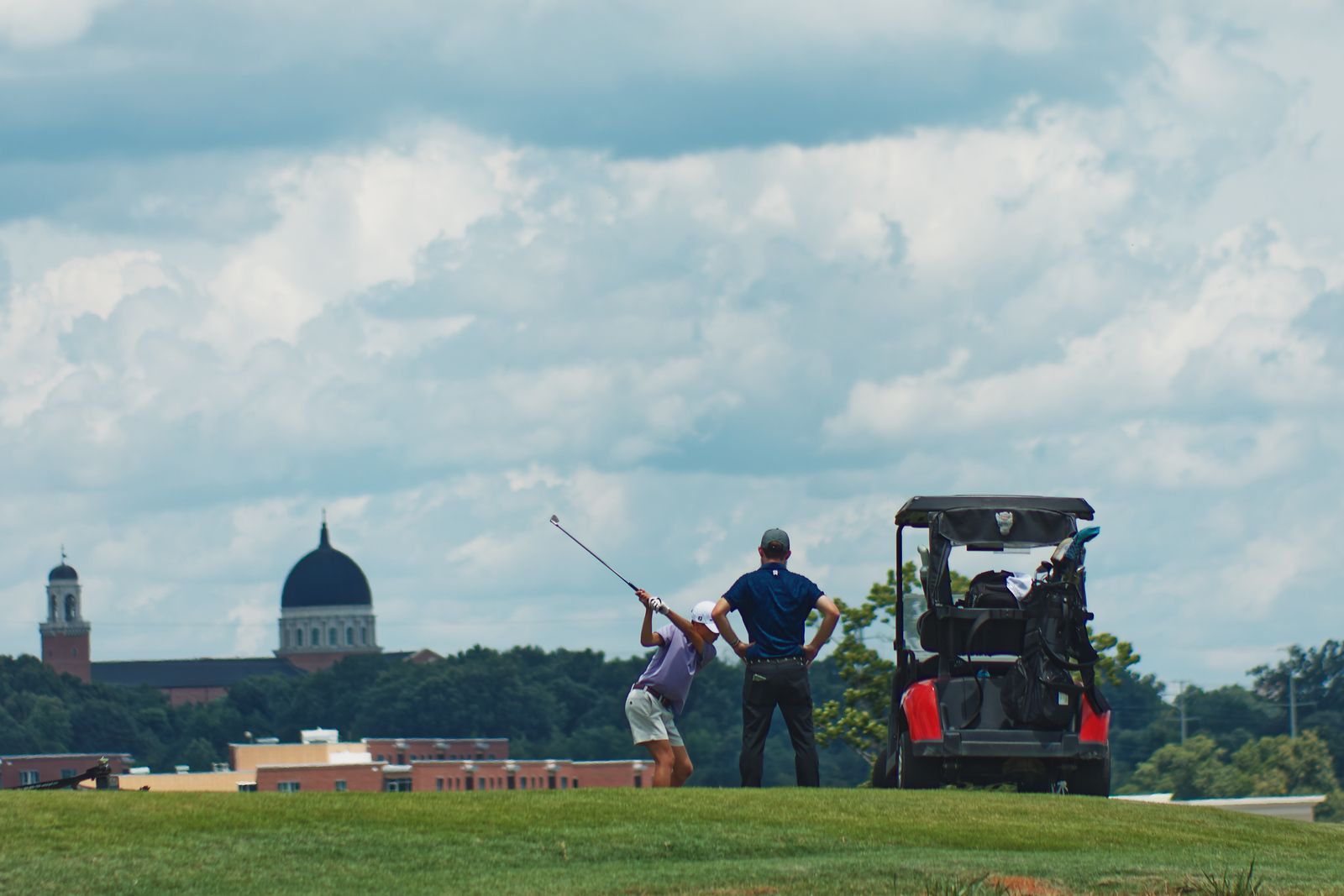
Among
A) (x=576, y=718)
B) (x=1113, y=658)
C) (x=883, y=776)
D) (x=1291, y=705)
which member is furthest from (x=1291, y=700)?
(x=883, y=776)

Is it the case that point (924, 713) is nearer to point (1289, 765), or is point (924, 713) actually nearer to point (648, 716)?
point (648, 716)

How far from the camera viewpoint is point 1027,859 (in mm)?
13852

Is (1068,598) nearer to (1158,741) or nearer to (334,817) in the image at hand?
(334,817)

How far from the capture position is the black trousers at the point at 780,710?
1664cm

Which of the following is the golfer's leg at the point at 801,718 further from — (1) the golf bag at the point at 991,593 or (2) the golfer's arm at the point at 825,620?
(1) the golf bag at the point at 991,593

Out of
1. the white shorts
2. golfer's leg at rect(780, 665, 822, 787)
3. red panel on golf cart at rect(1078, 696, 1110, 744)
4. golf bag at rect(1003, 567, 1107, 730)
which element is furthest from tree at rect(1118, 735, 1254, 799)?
the white shorts

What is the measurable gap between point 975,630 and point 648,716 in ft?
8.11

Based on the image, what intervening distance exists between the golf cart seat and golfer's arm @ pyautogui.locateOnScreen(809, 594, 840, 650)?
0.76m

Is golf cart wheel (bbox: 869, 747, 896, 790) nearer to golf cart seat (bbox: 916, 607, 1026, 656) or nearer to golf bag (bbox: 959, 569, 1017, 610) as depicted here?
golf cart seat (bbox: 916, 607, 1026, 656)

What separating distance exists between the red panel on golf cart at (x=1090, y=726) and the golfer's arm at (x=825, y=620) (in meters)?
1.94

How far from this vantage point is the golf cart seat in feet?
54.9

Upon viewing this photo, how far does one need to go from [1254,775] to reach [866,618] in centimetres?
6709

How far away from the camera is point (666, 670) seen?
16750mm

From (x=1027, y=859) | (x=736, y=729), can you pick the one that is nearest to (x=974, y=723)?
(x=1027, y=859)
